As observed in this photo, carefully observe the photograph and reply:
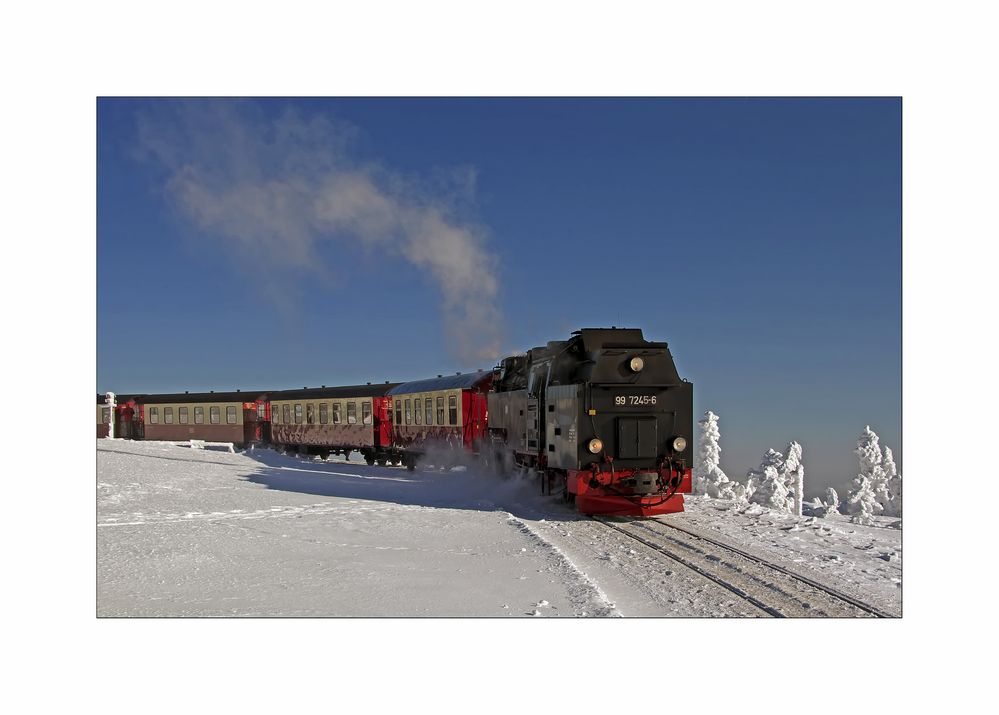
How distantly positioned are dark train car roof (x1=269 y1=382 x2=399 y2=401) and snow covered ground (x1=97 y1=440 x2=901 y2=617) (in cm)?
1600

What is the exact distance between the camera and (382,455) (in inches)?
1443

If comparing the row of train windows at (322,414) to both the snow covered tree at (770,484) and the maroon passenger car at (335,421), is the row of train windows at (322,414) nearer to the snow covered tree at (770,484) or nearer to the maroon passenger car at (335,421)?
the maroon passenger car at (335,421)

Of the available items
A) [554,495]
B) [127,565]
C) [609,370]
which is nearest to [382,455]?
[554,495]

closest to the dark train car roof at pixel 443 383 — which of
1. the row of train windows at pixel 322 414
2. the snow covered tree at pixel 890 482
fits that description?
the row of train windows at pixel 322 414

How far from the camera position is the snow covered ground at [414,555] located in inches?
366

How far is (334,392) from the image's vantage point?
1603 inches

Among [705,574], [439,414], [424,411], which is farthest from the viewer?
[424,411]

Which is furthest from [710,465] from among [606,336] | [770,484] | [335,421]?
[606,336]

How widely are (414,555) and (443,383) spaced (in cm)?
1781

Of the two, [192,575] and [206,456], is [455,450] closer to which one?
[206,456]

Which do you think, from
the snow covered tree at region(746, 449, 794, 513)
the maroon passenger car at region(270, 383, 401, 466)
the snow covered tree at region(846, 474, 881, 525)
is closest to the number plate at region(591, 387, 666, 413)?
the maroon passenger car at region(270, 383, 401, 466)

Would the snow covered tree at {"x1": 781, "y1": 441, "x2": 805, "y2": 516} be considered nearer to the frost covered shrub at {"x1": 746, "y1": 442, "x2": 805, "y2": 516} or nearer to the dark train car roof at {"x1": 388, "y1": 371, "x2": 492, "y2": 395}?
the frost covered shrub at {"x1": 746, "y1": 442, "x2": 805, "y2": 516}

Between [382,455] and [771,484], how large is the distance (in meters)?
19.7

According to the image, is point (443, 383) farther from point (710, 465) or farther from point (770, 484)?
point (770, 484)
